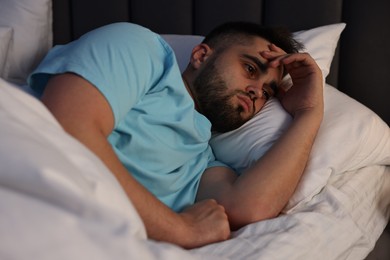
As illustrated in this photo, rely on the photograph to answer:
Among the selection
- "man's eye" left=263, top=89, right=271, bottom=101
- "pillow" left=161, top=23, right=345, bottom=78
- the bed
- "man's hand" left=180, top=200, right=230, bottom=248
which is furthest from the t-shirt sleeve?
"pillow" left=161, top=23, right=345, bottom=78

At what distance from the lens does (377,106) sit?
1.72 m

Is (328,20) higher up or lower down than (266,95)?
higher up

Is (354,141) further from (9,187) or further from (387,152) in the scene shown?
(9,187)

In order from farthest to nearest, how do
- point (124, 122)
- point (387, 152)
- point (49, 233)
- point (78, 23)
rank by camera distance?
1. point (78, 23)
2. point (387, 152)
3. point (124, 122)
4. point (49, 233)

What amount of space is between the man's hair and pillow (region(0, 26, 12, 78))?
23.3 inches

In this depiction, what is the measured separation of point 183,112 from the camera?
4.15ft

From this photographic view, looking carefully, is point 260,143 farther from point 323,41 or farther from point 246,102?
point 323,41

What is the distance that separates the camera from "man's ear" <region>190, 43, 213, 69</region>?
56.6 inches

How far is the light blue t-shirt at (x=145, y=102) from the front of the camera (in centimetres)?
104

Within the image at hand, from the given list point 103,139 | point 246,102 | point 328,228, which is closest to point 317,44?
point 246,102

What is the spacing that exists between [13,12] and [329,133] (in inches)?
42.5

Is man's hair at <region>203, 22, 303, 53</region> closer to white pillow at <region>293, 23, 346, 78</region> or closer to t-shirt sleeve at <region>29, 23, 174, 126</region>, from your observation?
white pillow at <region>293, 23, 346, 78</region>

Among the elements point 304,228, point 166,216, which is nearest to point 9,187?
point 166,216

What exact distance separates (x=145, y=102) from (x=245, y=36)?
41cm
